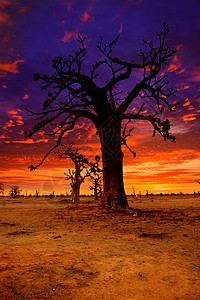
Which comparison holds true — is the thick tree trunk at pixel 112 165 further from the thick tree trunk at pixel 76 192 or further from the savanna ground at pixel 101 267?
the thick tree trunk at pixel 76 192

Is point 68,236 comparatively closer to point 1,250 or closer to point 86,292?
point 1,250

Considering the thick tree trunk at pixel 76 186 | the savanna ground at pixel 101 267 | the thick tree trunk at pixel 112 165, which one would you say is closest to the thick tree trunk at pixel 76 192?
the thick tree trunk at pixel 76 186

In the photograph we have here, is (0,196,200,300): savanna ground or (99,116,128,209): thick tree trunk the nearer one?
(0,196,200,300): savanna ground

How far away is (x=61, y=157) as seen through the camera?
Result: 27.0m

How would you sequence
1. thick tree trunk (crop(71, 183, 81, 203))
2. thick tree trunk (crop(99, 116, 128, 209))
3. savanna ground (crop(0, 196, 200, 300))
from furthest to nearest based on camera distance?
thick tree trunk (crop(71, 183, 81, 203)), thick tree trunk (crop(99, 116, 128, 209)), savanna ground (crop(0, 196, 200, 300))

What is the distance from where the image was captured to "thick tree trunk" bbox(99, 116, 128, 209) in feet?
39.7

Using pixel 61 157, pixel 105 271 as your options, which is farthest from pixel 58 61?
pixel 61 157

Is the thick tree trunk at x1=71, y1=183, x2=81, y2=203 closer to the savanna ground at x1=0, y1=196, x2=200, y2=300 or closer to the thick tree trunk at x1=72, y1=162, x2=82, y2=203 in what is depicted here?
the thick tree trunk at x1=72, y1=162, x2=82, y2=203

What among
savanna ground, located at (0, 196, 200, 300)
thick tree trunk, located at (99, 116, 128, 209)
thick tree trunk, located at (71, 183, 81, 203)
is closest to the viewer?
savanna ground, located at (0, 196, 200, 300)

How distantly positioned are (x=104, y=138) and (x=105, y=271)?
1019 cm

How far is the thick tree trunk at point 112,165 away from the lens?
12092 millimetres

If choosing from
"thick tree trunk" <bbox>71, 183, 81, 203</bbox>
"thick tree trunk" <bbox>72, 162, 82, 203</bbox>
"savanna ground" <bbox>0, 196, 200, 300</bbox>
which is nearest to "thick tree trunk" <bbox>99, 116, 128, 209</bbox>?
"savanna ground" <bbox>0, 196, 200, 300</bbox>

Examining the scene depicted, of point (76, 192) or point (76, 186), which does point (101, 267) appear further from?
point (76, 186)

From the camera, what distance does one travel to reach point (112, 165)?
497 inches
